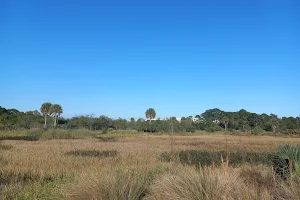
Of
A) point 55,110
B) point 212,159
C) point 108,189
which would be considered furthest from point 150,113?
point 108,189

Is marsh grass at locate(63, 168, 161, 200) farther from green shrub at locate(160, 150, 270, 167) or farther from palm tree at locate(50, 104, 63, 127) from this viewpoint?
palm tree at locate(50, 104, 63, 127)

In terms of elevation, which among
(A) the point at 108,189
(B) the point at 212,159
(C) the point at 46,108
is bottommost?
(B) the point at 212,159

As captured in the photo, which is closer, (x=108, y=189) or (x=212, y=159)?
(x=108, y=189)

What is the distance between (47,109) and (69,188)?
79.8 m

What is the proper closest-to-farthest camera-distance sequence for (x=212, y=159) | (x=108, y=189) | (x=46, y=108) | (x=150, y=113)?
1. (x=108, y=189)
2. (x=212, y=159)
3. (x=46, y=108)
4. (x=150, y=113)

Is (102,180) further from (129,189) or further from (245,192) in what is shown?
(245,192)

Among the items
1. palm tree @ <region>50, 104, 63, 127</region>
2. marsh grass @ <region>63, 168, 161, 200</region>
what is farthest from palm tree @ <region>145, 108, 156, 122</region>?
marsh grass @ <region>63, 168, 161, 200</region>

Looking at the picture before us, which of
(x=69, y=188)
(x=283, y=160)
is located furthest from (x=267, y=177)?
(x=69, y=188)

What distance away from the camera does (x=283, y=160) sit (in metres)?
7.02

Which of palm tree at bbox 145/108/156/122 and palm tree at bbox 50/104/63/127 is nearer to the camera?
palm tree at bbox 50/104/63/127

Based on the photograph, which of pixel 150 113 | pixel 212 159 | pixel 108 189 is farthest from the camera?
pixel 150 113

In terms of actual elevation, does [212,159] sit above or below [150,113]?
below

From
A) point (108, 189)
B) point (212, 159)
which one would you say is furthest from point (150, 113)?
point (108, 189)

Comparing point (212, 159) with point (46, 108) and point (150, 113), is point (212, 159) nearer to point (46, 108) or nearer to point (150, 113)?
point (46, 108)
